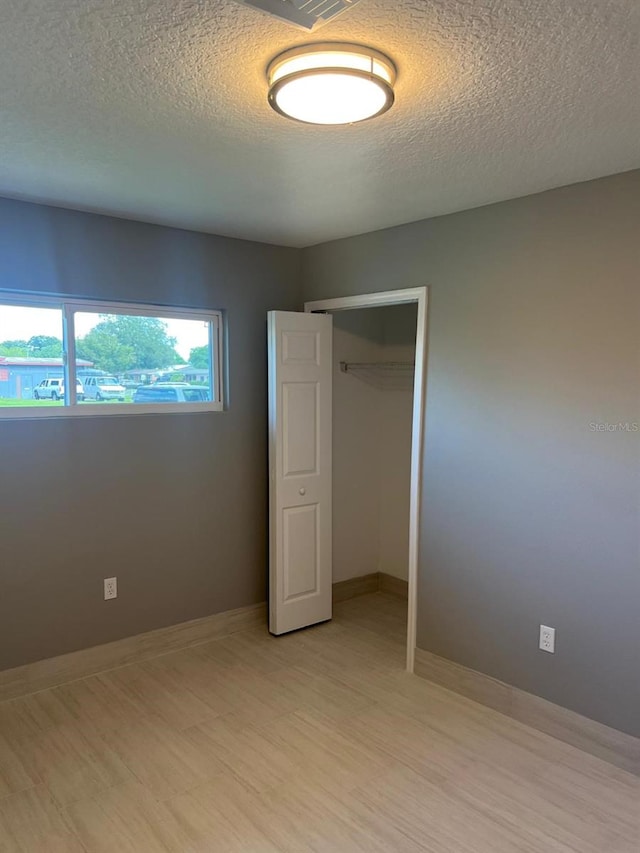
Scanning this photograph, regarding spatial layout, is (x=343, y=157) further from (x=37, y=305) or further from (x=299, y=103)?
(x=37, y=305)

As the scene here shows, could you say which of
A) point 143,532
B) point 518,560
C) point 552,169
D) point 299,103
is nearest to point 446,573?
point 518,560

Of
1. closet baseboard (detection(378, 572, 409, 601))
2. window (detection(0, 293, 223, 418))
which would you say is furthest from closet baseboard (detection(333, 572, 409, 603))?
window (detection(0, 293, 223, 418))

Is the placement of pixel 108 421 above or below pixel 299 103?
below

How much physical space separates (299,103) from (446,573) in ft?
7.88

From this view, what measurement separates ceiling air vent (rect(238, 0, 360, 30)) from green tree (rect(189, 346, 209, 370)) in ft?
8.18

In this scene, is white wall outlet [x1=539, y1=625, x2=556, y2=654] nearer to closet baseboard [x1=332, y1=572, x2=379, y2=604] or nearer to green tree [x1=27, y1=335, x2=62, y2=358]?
closet baseboard [x1=332, y1=572, x2=379, y2=604]

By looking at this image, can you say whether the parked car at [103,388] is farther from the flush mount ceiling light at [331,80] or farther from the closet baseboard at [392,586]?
the closet baseboard at [392,586]

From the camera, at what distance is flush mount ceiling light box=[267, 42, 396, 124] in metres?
1.59

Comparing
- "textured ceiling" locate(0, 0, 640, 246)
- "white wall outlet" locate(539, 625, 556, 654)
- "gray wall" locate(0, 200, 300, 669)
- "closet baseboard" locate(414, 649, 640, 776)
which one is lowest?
"closet baseboard" locate(414, 649, 640, 776)

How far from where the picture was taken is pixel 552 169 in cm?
246

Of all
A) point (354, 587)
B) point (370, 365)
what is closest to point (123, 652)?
point (354, 587)

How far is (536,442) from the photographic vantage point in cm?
284

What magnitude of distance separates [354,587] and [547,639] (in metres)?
1.93

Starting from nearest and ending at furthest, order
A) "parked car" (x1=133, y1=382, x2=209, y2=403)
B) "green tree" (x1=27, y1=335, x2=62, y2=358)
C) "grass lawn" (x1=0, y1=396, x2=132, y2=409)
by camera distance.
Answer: "grass lawn" (x1=0, y1=396, x2=132, y2=409)
"green tree" (x1=27, y1=335, x2=62, y2=358)
"parked car" (x1=133, y1=382, x2=209, y2=403)
